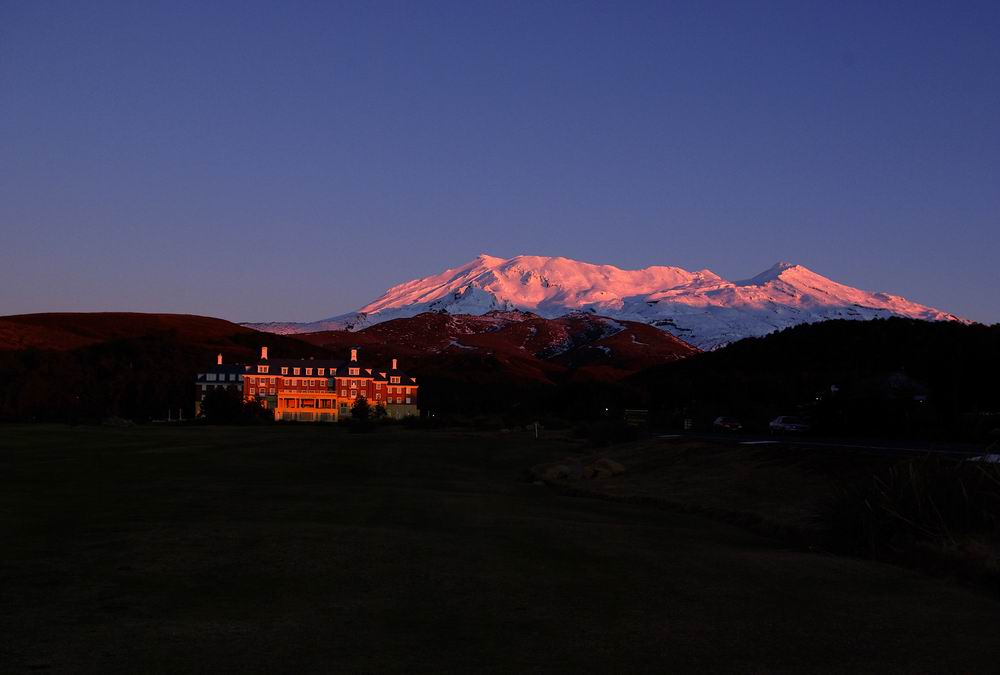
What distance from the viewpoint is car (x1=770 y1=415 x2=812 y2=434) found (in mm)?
62844

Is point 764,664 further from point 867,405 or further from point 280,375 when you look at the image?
point 280,375

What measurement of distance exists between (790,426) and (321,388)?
331 ft

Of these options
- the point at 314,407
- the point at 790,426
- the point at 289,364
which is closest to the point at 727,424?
the point at 790,426

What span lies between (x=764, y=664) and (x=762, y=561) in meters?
7.35

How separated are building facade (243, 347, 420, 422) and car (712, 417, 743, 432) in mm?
82623

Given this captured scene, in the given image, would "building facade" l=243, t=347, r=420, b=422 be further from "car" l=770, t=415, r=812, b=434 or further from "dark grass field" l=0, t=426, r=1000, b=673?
"dark grass field" l=0, t=426, r=1000, b=673

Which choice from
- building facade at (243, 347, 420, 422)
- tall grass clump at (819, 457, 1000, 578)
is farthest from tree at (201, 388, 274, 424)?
tall grass clump at (819, 457, 1000, 578)

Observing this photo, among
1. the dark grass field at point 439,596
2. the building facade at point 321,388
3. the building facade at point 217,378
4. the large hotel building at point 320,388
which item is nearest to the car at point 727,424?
the dark grass field at point 439,596

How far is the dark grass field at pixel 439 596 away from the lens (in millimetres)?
10250

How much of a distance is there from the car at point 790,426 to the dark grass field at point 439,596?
39214mm

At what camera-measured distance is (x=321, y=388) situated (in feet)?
504

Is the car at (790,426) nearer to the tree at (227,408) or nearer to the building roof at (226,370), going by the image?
the tree at (227,408)

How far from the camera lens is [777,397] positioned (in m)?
114

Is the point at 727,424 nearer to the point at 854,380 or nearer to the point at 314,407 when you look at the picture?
the point at 854,380
